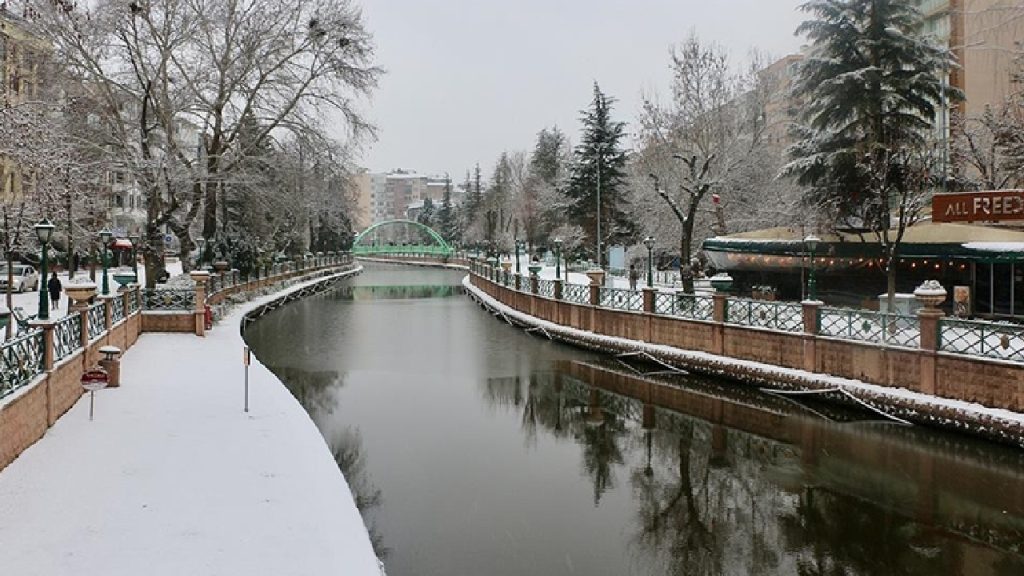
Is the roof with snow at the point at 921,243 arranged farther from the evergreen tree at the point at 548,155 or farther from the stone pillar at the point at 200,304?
the evergreen tree at the point at 548,155

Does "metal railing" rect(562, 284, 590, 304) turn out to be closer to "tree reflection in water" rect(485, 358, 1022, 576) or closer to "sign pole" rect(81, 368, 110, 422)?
"tree reflection in water" rect(485, 358, 1022, 576)

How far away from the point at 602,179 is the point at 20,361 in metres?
42.2

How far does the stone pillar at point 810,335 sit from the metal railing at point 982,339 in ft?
Answer: 10.4

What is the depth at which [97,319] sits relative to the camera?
18406mm

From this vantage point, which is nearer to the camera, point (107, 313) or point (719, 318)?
point (107, 313)

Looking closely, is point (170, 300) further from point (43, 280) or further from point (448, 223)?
point (448, 223)

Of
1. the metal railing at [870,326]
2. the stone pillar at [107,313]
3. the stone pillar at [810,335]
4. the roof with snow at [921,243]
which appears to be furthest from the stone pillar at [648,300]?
the stone pillar at [107,313]

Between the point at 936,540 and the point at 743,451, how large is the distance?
456cm

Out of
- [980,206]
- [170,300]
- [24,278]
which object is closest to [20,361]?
[980,206]

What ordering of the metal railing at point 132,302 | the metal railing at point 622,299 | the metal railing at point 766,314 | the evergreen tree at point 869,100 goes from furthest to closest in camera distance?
the metal railing at point 622,299
the evergreen tree at point 869,100
the metal railing at point 132,302
the metal railing at point 766,314

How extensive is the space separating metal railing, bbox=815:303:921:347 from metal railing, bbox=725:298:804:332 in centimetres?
66

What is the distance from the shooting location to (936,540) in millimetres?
10414

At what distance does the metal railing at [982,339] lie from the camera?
48.4ft

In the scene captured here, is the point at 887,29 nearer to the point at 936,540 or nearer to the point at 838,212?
the point at 838,212
